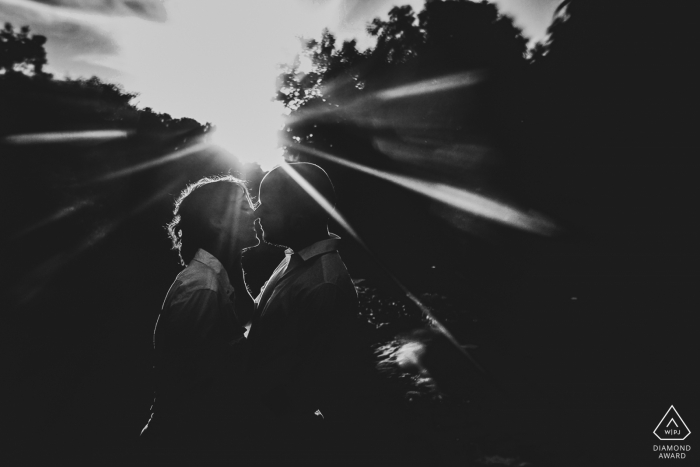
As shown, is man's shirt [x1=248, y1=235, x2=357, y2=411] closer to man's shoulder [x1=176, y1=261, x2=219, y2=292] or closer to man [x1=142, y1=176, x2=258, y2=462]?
man [x1=142, y1=176, x2=258, y2=462]

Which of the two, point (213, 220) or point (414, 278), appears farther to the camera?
point (414, 278)

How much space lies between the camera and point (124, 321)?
10133mm

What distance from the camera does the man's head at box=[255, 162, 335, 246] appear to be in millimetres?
2166

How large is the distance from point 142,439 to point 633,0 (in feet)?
46.7

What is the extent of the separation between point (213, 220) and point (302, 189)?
67 centimetres

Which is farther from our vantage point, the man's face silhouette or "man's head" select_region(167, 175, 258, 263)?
"man's head" select_region(167, 175, 258, 263)

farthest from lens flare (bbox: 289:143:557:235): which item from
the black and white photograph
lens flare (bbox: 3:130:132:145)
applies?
lens flare (bbox: 3:130:132:145)

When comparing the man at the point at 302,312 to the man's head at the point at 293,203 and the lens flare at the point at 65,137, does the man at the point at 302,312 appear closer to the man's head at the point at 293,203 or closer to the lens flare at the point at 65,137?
the man's head at the point at 293,203

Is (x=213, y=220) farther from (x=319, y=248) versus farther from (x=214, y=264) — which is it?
(x=319, y=248)

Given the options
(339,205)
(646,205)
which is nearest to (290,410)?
(646,205)

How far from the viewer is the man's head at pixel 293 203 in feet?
7.11

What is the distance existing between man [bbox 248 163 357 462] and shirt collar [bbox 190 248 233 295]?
0.86 feet

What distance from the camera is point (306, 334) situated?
1856 mm

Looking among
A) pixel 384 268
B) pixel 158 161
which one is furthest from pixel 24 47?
pixel 384 268
